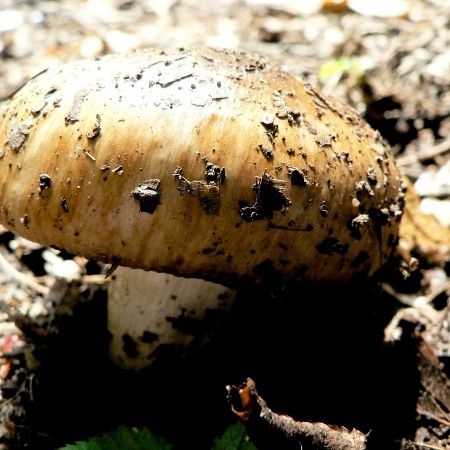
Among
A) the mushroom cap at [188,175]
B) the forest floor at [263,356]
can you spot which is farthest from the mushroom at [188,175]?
the forest floor at [263,356]

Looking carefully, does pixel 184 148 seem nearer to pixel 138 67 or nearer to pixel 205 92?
pixel 205 92

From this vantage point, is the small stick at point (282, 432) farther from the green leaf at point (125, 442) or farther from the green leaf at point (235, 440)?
the green leaf at point (125, 442)

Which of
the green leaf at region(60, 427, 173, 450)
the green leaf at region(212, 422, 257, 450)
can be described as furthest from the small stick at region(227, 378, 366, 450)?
the green leaf at region(60, 427, 173, 450)

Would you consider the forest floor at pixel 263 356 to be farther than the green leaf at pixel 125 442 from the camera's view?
Yes

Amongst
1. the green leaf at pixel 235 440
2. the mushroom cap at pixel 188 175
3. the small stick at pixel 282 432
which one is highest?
the mushroom cap at pixel 188 175

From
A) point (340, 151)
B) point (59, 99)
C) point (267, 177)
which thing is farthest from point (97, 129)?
point (340, 151)

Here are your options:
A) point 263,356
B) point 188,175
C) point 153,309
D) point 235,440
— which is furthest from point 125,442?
point 188,175

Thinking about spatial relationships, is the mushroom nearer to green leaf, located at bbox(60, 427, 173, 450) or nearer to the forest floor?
the forest floor
